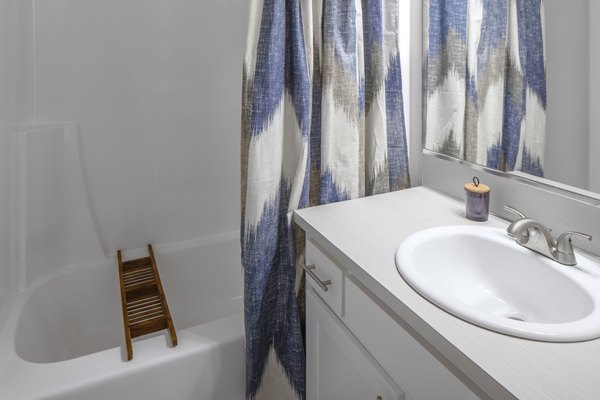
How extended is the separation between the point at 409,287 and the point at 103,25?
5.35 feet

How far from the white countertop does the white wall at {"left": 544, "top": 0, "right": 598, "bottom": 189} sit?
0.22 metres

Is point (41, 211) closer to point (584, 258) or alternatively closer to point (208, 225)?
point (208, 225)

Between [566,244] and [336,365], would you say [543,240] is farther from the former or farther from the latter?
[336,365]

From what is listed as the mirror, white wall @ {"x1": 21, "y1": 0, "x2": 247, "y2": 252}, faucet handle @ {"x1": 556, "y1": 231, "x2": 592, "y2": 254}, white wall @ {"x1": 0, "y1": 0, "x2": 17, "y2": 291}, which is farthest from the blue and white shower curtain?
white wall @ {"x1": 0, "y1": 0, "x2": 17, "y2": 291}

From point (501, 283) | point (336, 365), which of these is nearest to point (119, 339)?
point (336, 365)

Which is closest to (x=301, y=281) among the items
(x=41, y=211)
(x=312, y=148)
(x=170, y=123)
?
(x=312, y=148)

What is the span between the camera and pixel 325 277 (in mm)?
1067

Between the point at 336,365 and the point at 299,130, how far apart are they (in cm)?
65

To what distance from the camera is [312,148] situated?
126cm

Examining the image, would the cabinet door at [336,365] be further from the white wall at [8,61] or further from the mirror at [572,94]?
the white wall at [8,61]

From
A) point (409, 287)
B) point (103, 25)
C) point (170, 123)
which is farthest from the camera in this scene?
point (170, 123)

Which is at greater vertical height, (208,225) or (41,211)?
(41,211)

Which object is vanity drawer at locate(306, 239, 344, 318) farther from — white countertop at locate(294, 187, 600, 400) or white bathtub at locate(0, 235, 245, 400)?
white bathtub at locate(0, 235, 245, 400)

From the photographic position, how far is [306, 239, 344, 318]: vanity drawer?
101 cm
